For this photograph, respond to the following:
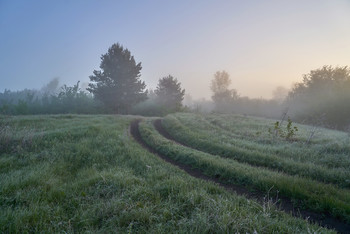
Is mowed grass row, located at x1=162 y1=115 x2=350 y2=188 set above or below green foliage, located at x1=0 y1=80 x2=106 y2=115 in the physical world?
below

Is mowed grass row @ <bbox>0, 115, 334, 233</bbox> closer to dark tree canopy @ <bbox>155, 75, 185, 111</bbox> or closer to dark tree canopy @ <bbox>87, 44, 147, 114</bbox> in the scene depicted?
dark tree canopy @ <bbox>87, 44, 147, 114</bbox>

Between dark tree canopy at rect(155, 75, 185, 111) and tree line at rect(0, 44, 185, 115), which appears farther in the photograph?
dark tree canopy at rect(155, 75, 185, 111)

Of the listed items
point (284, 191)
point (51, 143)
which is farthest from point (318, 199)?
point (51, 143)

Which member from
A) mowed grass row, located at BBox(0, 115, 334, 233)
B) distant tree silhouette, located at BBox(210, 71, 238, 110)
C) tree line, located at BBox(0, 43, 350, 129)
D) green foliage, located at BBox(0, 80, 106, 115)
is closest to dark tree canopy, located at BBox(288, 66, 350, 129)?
tree line, located at BBox(0, 43, 350, 129)

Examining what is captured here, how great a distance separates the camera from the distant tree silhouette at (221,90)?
60.5 meters

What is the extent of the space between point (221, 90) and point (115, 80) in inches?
1712

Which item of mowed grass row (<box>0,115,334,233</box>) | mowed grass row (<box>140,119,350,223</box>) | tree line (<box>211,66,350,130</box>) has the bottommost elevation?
mowed grass row (<box>140,119,350,223</box>)

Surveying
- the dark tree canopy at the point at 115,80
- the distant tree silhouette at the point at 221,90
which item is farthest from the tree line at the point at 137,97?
the distant tree silhouette at the point at 221,90

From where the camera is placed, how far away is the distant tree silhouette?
60500 millimetres

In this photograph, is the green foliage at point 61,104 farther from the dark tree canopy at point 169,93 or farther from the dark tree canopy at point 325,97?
the dark tree canopy at point 325,97

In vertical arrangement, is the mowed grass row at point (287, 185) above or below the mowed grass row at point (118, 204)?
below

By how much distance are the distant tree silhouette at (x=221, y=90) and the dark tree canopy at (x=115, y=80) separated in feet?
124

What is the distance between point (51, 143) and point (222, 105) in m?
57.4

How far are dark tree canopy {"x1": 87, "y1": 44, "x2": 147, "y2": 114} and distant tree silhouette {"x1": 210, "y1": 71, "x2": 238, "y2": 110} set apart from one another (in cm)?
3772
